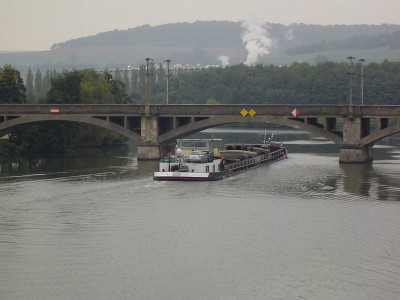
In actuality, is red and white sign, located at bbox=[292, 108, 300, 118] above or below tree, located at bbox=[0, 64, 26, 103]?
below

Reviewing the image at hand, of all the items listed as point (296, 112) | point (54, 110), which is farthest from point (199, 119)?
point (54, 110)

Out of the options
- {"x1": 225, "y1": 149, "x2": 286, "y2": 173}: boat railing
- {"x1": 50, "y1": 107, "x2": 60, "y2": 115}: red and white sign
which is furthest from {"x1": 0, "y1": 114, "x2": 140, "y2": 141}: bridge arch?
Answer: {"x1": 225, "y1": 149, "x2": 286, "y2": 173}: boat railing

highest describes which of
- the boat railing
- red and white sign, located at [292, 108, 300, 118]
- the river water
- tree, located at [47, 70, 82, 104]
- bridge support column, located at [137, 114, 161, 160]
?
tree, located at [47, 70, 82, 104]

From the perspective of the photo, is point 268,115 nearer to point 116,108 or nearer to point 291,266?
point 116,108

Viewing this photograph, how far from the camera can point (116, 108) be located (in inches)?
4532

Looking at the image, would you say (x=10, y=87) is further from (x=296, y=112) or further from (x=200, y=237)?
(x=200, y=237)

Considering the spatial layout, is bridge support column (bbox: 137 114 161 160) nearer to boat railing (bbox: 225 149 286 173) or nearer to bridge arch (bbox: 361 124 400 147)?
boat railing (bbox: 225 149 286 173)

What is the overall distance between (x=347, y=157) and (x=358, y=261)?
57414 millimetres

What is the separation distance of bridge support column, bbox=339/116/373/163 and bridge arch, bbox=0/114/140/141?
2437cm

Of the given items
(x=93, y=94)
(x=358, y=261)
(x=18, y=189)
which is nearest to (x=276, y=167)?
(x=18, y=189)

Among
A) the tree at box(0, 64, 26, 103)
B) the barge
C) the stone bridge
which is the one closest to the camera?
the barge

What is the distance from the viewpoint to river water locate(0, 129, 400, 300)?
47.1m

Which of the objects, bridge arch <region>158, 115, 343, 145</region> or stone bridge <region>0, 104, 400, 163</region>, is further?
bridge arch <region>158, 115, 343, 145</region>

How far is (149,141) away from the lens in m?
114
